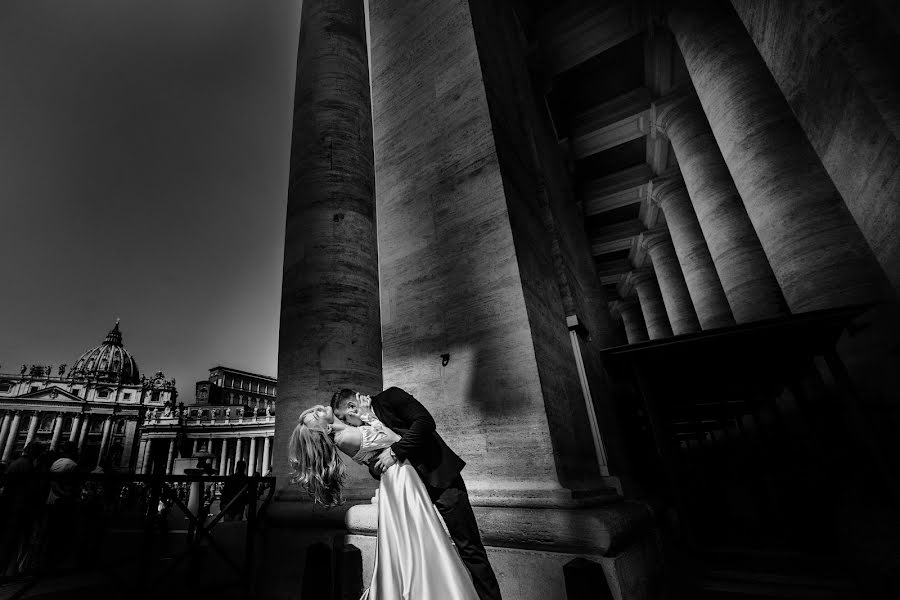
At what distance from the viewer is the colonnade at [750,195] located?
22.3 ft

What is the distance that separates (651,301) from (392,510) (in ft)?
81.2

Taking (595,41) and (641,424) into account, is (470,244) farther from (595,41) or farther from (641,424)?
(595,41)

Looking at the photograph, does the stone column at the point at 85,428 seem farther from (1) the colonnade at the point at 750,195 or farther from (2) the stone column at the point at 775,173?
(2) the stone column at the point at 775,173

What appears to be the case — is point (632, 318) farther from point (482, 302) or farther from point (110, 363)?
point (110, 363)

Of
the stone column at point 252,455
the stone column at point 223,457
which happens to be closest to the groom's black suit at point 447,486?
the stone column at point 252,455

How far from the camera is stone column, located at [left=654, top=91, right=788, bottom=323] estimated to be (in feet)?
35.7

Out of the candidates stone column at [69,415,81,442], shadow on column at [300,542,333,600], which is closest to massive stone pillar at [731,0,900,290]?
shadow on column at [300,542,333,600]

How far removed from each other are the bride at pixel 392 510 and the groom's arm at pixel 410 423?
5.0 inches

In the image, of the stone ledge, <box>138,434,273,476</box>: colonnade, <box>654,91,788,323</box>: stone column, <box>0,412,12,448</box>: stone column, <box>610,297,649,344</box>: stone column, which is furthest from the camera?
<box>0,412,12,448</box>: stone column

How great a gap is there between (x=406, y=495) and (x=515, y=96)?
794 centimetres

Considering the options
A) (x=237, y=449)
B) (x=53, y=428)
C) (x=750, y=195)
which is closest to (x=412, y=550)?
(x=750, y=195)

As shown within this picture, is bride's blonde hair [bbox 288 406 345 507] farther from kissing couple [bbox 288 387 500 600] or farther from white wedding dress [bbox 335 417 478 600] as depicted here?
white wedding dress [bbox 335 417 478 600]

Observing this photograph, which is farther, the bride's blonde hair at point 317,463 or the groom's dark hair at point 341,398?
the groom's dark hair at point 341,398

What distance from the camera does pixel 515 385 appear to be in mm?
4242
